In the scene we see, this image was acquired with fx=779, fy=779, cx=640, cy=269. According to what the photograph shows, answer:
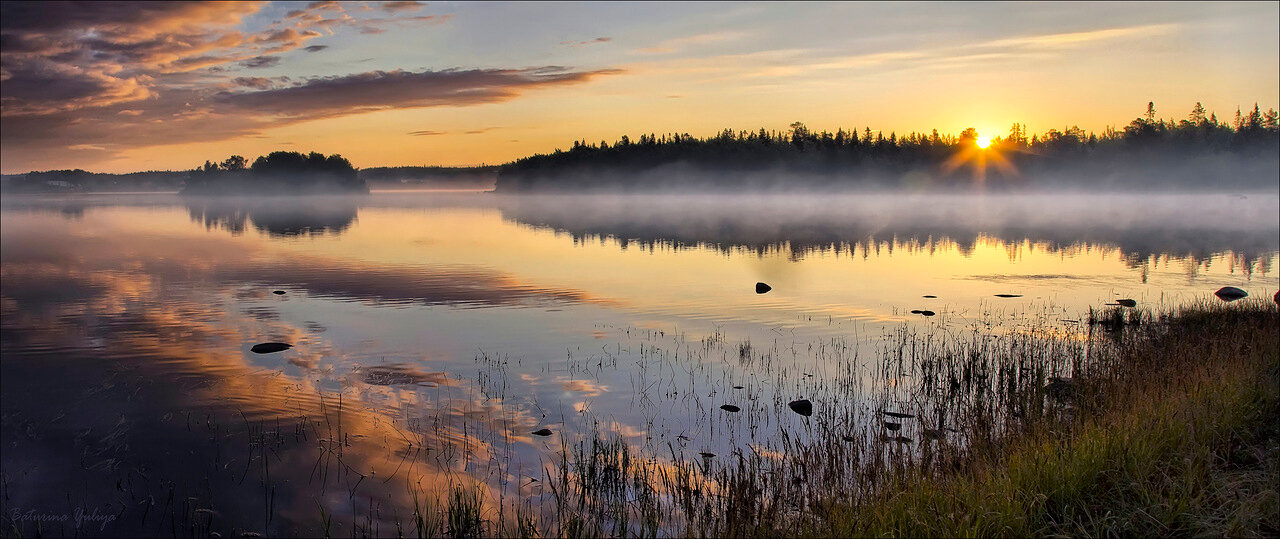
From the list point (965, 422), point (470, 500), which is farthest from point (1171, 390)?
point (470, 500)

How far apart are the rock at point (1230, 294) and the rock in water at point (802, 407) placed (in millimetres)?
23975

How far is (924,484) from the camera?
30.5 ft

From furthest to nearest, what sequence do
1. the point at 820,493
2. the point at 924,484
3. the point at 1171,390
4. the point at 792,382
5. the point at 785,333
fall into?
the point at 785,333, the point at 792,382, the point at 1171,390, the point at 820,493, the point at 924,484

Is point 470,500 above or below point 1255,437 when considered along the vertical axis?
below

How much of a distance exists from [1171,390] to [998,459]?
4.24 meters

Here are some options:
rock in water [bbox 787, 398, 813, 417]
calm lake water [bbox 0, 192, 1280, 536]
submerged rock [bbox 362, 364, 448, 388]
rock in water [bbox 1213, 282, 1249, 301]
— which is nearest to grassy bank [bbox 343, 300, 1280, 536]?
rock in water [bbox 787, 398, 813, 417]

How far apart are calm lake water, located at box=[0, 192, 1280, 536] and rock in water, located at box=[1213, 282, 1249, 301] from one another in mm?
1148

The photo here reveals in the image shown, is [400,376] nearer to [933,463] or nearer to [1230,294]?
[933,463]

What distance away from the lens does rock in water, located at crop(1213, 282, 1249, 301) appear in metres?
29.6

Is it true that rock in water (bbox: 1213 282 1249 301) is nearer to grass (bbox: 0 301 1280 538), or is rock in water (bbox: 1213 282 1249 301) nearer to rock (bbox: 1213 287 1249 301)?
rock (bbox: 1213 287 1249 301)

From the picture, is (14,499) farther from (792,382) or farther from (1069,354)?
(1069,354)

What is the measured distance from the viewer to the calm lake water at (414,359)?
1158 centimetres

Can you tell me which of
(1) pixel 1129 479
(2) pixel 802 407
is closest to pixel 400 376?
(2) pixel 802 407

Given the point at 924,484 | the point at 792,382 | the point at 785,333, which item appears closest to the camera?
the point at 924,484
